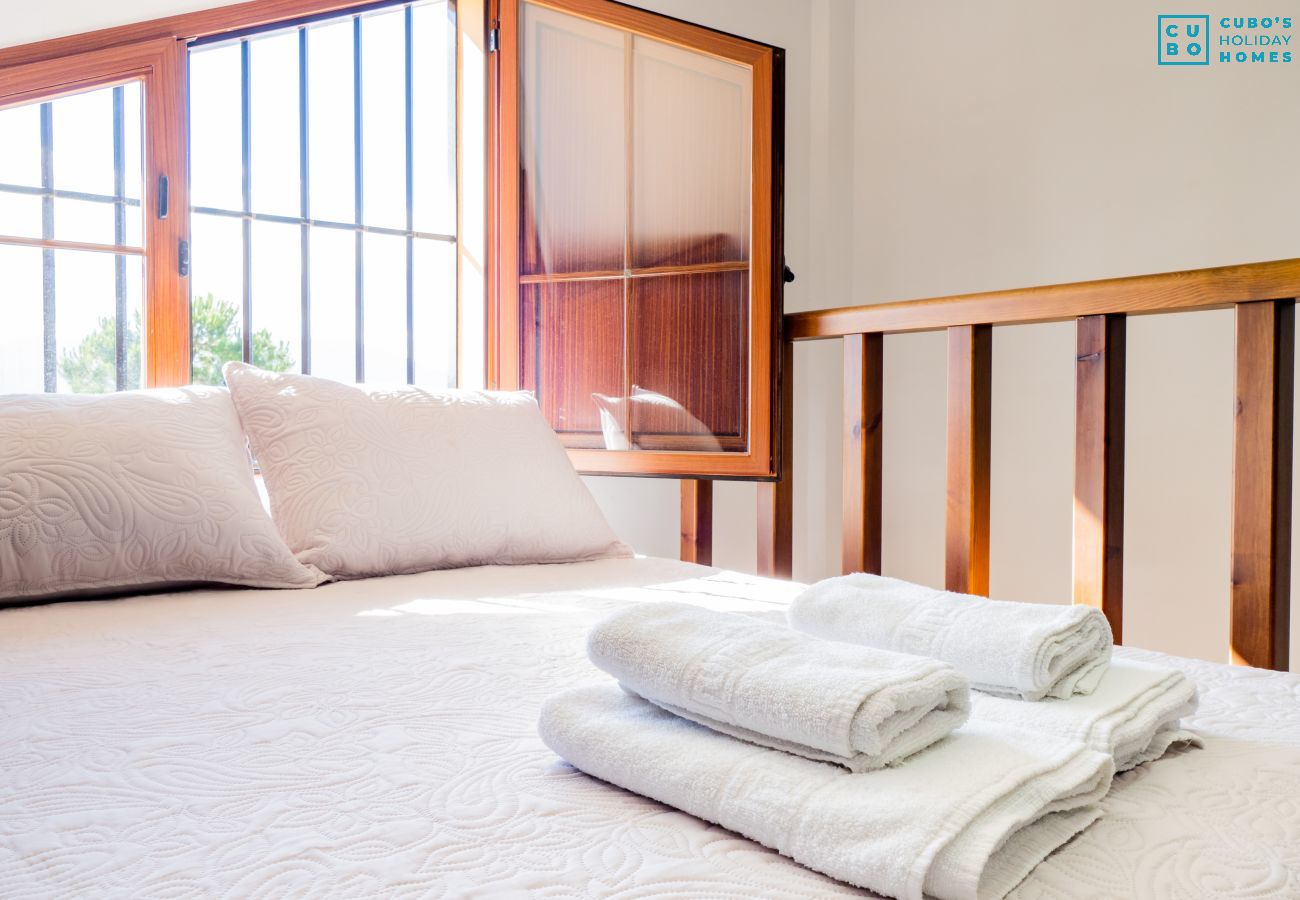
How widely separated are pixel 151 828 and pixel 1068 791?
571 millimetres

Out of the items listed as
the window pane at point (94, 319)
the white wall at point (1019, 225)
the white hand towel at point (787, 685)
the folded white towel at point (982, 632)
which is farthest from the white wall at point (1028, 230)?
the white hand towel at point (787, 685)

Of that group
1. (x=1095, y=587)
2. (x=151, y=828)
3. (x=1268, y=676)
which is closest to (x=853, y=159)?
(x=1095, y=587)

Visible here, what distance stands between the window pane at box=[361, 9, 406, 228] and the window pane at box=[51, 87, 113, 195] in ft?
2.52

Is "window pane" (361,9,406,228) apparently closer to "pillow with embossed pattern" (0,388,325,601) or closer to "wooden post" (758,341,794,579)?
"wooden post" (758,341,794,579)

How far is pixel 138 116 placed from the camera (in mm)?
2146

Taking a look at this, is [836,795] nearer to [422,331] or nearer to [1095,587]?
[1095,587]

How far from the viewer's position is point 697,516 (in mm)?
2264

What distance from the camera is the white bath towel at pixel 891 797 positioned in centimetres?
51

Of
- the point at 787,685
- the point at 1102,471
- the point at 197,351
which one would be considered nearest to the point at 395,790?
the point at 787,685

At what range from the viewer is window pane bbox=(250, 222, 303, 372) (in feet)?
8.51

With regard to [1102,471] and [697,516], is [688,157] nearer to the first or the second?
[697,516]

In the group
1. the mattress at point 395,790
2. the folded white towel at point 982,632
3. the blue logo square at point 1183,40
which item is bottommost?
the mattress at point 395,790

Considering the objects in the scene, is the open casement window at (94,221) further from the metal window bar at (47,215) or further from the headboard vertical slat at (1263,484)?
the headboard vertical slat at (1263,484)

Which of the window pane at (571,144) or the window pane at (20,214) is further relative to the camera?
the window pane at (571,144)
